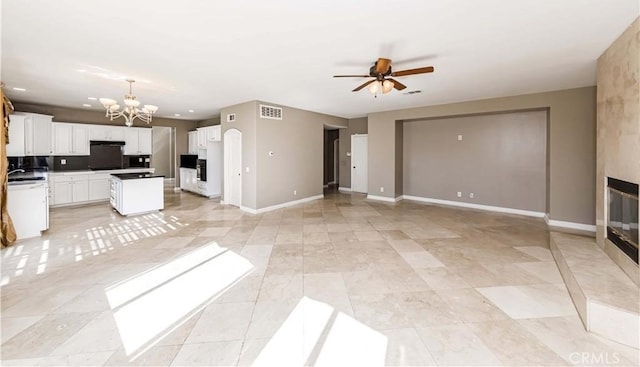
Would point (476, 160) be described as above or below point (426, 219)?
above

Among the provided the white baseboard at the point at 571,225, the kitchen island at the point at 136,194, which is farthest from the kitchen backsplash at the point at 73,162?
the white baseboard at the point at 571,225

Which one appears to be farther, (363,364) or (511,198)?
(511,198)

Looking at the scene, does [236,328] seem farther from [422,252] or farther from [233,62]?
[233,62]

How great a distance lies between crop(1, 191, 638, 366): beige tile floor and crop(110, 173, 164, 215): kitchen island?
4.40ft

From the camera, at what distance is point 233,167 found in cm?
721

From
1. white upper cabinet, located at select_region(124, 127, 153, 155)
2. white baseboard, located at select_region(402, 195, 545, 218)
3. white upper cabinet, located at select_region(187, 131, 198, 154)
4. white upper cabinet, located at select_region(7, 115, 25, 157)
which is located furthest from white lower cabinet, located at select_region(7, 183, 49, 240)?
white baseboard, located at select_region(402, 195, 545, 218)

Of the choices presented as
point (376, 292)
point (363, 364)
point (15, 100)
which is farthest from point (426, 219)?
point (15, 100)

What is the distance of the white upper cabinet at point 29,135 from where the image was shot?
21.1 feet

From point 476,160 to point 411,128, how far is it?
2057 millimetres

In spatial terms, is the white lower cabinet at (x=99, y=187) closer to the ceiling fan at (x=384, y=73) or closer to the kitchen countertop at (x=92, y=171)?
the kitchen countertop at (x=92, y=171)

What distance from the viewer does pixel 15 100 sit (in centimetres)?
662

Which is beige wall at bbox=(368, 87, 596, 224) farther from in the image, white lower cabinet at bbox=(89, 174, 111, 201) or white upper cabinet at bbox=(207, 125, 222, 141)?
white lower cabinet at bbox=(89, 174, 111, 201)

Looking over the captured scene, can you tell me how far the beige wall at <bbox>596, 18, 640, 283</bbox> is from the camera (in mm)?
2689

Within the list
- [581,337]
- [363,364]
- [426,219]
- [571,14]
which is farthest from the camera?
[426,219]
